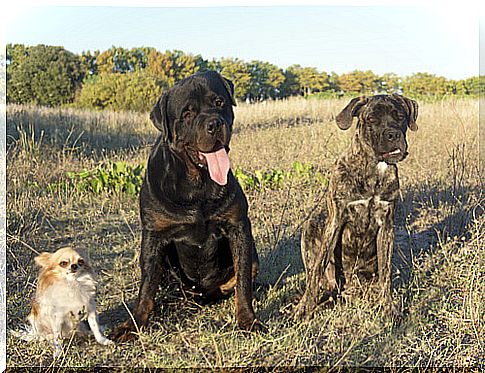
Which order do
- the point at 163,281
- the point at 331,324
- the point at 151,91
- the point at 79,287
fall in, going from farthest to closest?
the point at 151,91 < the point at 163,281 < the point at 331,324 < the point at 79,287

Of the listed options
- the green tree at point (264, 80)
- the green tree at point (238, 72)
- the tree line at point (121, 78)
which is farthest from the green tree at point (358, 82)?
the green tree at point (238, 72)

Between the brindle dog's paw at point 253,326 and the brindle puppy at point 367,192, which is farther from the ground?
the brindle puppy at point 367,192

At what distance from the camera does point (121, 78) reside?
18.1 metres

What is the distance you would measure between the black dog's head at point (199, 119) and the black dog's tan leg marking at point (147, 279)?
62 centimetres

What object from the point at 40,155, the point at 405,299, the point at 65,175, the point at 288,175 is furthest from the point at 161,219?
the point at 40,155

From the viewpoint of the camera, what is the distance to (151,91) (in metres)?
17.2

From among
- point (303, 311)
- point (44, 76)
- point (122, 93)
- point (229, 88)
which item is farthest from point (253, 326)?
point (44, 76)

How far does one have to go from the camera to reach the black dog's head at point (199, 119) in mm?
3533

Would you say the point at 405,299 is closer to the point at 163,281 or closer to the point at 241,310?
the point at 241,310

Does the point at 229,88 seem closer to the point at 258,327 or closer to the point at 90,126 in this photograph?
the point at 258,327

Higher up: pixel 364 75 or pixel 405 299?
pixel 364 75

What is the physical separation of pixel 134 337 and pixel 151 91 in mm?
14153

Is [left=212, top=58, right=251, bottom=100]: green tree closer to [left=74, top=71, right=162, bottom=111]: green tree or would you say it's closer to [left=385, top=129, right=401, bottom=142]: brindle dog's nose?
[left=74, top=71, right=162, bottom=111]: green tree

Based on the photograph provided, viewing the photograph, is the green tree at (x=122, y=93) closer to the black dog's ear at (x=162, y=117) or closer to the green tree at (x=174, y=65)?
the green tree at (x=174, y=65)
